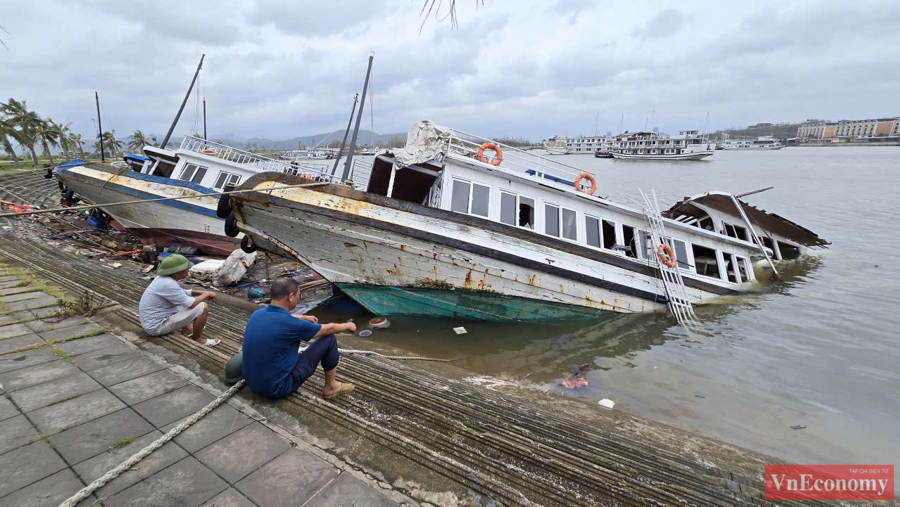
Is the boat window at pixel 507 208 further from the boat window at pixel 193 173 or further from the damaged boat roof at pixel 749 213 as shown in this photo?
the boat window at pixel 193 173

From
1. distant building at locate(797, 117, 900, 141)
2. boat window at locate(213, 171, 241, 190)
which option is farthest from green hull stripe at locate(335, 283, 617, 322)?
distant building at locate(797, 117, 900, 141)

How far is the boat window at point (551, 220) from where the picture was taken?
9266 mm

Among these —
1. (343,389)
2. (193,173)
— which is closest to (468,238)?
(343,389)

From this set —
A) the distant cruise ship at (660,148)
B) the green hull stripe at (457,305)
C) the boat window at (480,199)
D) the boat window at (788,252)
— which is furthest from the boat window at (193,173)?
the distant cruise ship at (660,148)

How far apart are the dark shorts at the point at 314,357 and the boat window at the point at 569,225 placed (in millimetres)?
6886

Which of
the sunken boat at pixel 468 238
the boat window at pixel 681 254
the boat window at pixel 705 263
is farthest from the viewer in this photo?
the boat window at pixel 705 263

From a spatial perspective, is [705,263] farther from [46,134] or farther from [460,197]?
[46,134]

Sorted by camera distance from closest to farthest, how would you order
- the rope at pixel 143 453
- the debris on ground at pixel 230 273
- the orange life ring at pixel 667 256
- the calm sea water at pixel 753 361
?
the rope at pixel 143 453 < the calm sea water at pixel 753 361 < the orange life ring at pixel 667 256 < the debris on ground at pixel 230 273

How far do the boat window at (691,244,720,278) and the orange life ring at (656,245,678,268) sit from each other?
116 inches

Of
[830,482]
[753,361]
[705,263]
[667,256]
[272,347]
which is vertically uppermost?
[272,347]

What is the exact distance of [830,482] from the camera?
15.1 ft

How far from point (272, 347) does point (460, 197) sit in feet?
19.5

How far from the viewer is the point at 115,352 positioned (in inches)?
178

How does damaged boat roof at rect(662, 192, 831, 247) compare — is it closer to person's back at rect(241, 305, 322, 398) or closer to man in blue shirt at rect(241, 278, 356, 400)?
man in blue shirt at rect(241, 278, 356, 400)
